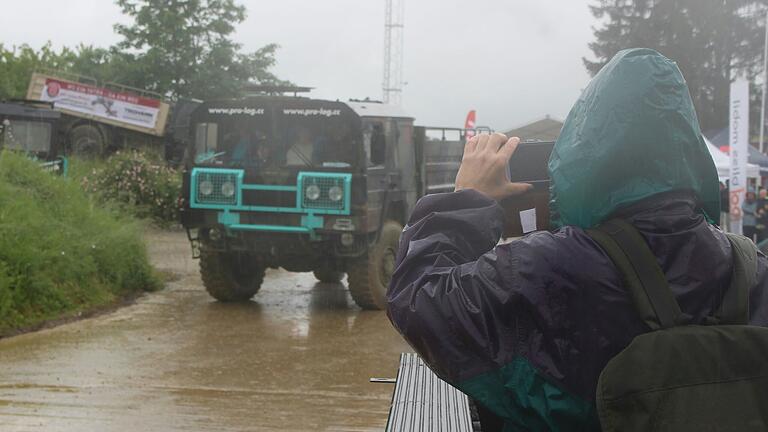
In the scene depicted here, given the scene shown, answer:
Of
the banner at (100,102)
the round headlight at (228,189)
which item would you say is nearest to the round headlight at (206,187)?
the round headlight at (228,189)

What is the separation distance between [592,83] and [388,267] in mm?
8848

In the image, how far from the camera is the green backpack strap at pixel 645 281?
5.00 ft

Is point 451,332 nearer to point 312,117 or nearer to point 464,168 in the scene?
point 464,168

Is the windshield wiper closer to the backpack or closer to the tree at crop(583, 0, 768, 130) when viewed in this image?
the tree at crop(583, 0, 768, 130)

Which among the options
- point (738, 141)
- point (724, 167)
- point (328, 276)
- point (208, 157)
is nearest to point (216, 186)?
point (208, 157)

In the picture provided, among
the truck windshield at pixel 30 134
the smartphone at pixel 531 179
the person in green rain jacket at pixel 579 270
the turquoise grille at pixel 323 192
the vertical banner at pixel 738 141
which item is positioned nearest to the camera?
the person in green rain jacket at pixel 579 270

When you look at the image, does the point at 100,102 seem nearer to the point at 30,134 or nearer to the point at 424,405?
the point at 30,134

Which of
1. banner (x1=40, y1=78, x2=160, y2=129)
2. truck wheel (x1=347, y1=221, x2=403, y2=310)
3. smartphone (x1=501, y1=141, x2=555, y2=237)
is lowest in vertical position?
truck wheel (x1=347, y1=221, x2=403, y2=310)

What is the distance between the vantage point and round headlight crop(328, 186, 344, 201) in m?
9.61

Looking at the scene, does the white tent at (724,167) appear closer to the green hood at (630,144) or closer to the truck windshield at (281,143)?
the truck windshield at (281,143)

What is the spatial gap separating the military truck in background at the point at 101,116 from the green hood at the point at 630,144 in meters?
25.8

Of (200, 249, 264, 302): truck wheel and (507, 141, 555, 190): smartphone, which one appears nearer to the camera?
(507, 141, 555, 190): smartphone

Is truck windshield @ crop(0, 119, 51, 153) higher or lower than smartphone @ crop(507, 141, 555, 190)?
higher

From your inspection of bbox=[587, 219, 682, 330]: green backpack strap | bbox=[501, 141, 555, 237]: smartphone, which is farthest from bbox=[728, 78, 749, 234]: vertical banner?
bbox=[587, 219, 682, 330]: green backpack strap
